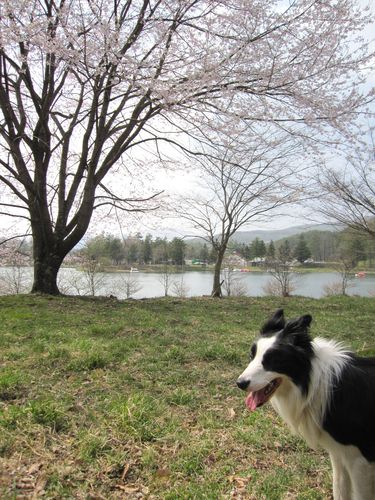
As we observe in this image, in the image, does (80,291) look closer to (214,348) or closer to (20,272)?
(20,272)

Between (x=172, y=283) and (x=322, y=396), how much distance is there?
1504 inches

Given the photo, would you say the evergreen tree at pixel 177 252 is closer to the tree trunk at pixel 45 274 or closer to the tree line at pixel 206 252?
the tree line at pixel 206 252

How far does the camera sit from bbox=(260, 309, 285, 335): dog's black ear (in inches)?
107

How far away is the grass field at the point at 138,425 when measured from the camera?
9.07 ft

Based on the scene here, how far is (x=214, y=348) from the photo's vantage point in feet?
19.3

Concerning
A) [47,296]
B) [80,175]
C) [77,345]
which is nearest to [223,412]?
[77,345]

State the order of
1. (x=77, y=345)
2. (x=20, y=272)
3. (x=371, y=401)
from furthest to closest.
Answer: (x=20, y=272), (x=77, y=345), (x=371, y=401)

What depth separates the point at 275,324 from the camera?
275cm

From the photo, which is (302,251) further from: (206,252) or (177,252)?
(177,252)

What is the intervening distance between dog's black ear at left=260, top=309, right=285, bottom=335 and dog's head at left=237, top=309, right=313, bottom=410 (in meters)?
0.14

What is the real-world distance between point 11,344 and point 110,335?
5.23 ft

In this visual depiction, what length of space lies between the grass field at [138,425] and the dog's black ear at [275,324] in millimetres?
1096

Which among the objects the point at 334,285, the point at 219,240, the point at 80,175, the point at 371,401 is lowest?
the point at 334,285

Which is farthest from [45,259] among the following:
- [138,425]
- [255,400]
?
[255,400]
